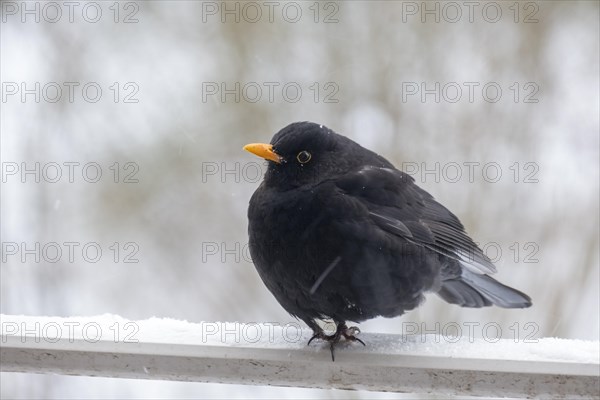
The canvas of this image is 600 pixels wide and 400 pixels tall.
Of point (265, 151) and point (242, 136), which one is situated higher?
point (265, 151)

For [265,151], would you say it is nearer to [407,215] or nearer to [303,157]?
[303,157]

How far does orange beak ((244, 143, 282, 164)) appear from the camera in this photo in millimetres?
2449

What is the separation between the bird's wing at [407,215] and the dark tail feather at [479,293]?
0.15 feet

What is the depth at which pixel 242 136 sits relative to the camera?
4.77 m

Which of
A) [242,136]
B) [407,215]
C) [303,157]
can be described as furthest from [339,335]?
[242,136]

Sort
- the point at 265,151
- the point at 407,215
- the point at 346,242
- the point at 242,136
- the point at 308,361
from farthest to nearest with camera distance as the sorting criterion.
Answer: the point at 242,136
the point at 407,215
the point at 265,151
the point at 346,242
the point at 308,361

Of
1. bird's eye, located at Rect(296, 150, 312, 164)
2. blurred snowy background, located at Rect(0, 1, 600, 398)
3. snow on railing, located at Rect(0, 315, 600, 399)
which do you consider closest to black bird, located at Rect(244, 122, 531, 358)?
bird's eye, located at Rect(296, 150, 312, 164)

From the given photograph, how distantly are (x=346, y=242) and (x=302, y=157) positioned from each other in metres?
0.38

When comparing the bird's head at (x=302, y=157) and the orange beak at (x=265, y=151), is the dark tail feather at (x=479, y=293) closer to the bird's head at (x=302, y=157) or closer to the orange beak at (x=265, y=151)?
the bird's head at (x=302, y=157)

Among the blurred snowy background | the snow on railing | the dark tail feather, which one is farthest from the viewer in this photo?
the blurred snowy background

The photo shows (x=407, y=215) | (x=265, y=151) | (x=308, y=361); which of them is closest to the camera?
(x=308, y=361)

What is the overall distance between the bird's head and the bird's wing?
0.26ft

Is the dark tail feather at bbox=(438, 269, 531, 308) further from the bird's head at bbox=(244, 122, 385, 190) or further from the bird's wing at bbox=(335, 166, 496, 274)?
the bird's head at bbox=(244, 122, 385, 190)

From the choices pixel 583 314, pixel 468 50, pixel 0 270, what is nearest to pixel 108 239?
pixel 0 270
